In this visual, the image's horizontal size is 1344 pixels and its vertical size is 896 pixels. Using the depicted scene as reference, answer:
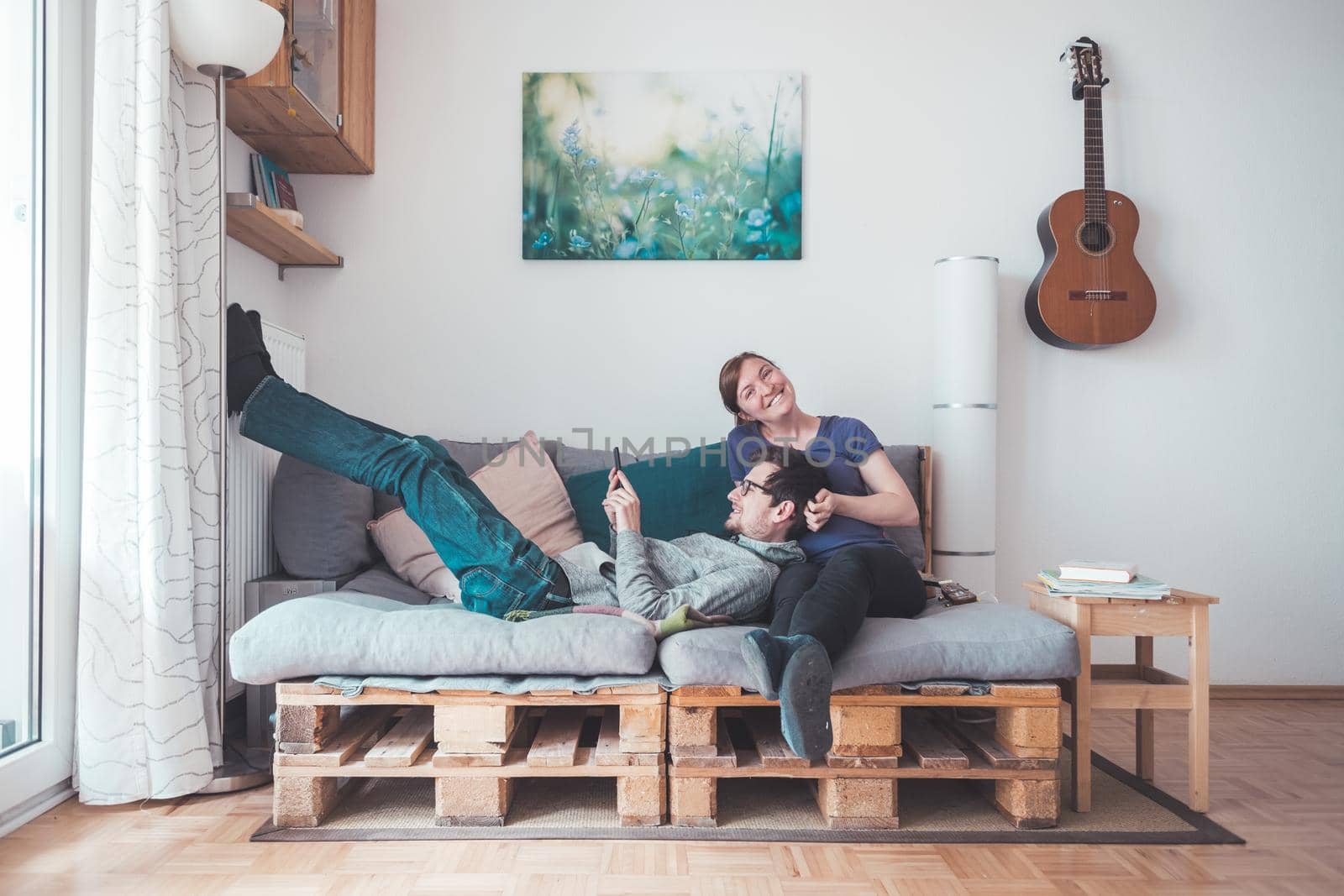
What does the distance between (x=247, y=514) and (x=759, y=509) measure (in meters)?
1.34

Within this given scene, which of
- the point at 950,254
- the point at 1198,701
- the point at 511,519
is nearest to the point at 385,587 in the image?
the point at 511,519

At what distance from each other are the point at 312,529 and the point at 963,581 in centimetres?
188

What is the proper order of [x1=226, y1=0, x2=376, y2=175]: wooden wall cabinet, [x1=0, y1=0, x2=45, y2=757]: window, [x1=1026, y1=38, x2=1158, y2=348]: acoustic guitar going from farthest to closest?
[x1=1026, y1=38, x2=1158, y2=348]: acoustic guitar, [x1=226, y1=0, x2=376, y2=175]: wooden wall cabinet, [x1=0, y1=0, x2=45, y2=757]: window

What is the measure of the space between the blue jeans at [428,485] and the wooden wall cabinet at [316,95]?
793 millimetres

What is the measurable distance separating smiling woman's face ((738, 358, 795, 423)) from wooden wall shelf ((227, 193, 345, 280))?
4.33ft

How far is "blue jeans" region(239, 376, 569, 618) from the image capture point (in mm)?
1920

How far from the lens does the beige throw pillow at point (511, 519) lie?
2.29m

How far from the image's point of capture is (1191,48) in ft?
9.66

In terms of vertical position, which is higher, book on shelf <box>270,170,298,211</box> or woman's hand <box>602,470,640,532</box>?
book on shelf <box>270,170,298,211</box>

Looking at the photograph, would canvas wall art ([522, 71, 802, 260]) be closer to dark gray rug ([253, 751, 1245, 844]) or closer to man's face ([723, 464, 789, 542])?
man's face ([723, 464, 789, 542])

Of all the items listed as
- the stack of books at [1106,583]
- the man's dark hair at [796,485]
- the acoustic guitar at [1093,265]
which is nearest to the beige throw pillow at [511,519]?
the man's dark hair at [796,485]

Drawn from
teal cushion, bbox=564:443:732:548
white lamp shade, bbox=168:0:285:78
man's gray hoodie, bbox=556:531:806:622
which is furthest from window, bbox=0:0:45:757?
teal cushion, bbox=564:443:732:548

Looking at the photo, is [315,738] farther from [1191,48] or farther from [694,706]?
[1191,48]

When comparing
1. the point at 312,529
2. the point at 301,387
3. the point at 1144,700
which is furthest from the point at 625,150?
the point at 1144,700
